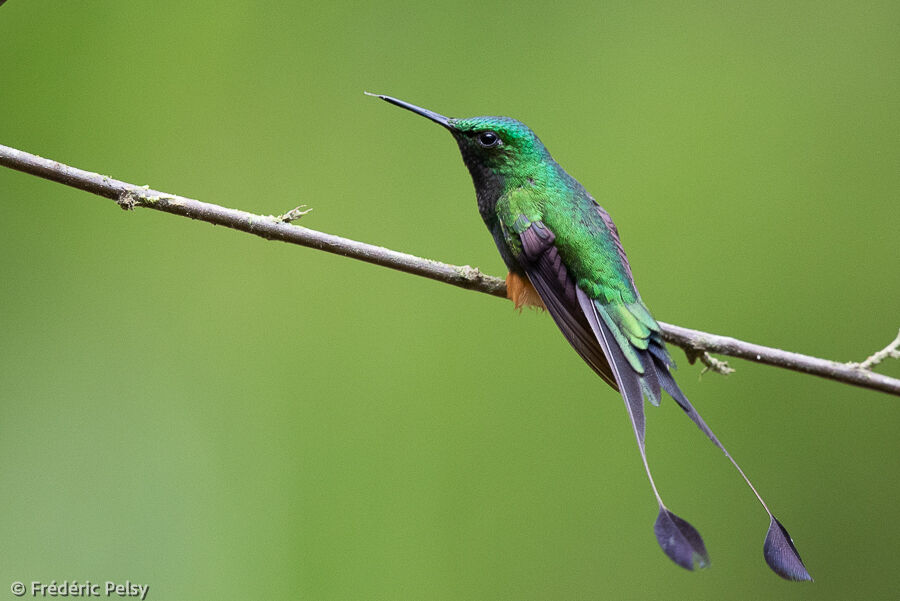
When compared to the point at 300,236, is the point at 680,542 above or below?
below

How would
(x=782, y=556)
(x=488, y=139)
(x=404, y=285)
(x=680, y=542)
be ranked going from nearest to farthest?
(x=680, y=542) < (x=782, y=556) < (x=488, y=139) < (x=404, y=285)

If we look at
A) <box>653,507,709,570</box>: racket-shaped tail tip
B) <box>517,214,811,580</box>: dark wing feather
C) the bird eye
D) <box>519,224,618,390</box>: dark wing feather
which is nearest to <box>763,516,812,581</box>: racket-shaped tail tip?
<box>517,214,811,580</box>: dark wing feather

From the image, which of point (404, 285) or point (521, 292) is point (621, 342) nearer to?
point (521, 292)

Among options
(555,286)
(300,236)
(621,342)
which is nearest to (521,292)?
(555,286)

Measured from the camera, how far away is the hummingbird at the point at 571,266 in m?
1.41

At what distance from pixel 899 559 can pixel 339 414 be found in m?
1.71

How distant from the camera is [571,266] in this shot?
5.21 feet

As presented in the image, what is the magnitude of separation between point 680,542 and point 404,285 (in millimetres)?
1617

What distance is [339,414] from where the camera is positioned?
2.57 m

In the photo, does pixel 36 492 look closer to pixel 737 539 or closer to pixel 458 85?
pixel 458 85

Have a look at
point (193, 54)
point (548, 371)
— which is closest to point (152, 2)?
point (193, 54)

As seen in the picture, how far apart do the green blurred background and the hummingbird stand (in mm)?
929

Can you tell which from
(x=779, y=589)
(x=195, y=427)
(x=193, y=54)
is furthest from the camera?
(x=193, y=54)

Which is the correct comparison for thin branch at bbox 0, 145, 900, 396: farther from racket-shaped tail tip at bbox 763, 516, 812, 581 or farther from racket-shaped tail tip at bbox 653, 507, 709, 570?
racket-shaped tail tip at bbox 653, 507, 709, 570
